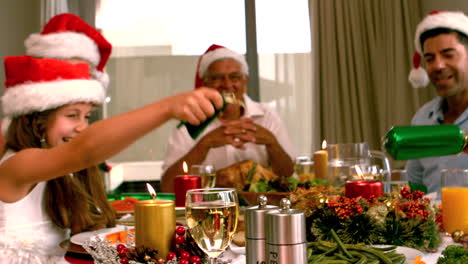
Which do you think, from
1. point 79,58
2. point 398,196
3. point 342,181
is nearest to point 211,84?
point 79,58

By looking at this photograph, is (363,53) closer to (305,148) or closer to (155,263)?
(305,148)

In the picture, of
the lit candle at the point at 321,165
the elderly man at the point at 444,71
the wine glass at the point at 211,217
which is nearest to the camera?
the wine glass at the point at 211,217

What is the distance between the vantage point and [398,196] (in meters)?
1.01

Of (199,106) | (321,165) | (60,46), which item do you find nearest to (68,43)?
(60,46)

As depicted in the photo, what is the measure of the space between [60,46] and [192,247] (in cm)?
138

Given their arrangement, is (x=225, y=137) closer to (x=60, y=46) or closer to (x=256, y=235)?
(x=60, y=46)

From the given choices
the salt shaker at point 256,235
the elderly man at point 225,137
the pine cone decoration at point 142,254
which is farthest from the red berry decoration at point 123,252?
the elderly man at point 225,137

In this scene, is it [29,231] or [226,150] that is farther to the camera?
[226,150]

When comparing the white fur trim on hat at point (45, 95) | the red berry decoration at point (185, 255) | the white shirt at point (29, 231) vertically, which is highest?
the white fur trim on hat at point (45, 95)

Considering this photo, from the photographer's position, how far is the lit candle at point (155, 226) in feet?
2.70

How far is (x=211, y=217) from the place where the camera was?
2.49 ft

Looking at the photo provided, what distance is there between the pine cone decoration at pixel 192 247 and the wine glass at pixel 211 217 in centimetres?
4

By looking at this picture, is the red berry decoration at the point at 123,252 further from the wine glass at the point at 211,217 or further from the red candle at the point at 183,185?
the red candle at the point at 183,185

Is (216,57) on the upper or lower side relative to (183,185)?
upper
